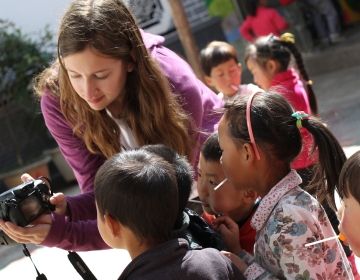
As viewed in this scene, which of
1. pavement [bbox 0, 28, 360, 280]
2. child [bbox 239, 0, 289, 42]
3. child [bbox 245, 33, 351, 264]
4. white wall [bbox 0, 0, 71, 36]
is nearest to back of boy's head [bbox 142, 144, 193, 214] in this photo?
child [bbox 245, 33, 351, 264]

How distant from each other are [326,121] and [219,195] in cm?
354

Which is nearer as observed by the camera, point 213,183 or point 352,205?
point 352,205

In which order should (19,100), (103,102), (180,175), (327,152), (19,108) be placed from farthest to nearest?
(19,108) < (19,100) < (103,102) < (327,152) < (180,175)

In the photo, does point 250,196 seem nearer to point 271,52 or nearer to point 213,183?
point 213,183

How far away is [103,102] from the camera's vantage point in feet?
6.02

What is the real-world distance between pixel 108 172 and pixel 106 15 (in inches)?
19.9

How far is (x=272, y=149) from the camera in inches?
65.2

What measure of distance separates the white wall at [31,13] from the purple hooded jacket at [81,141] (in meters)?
5.20

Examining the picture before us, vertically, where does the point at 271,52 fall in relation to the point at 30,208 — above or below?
below

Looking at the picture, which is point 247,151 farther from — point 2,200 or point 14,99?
point 14,99

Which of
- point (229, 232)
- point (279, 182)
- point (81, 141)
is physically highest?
point (81, 141)

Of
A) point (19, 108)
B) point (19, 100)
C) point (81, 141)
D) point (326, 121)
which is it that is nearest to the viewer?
point (81, 141)

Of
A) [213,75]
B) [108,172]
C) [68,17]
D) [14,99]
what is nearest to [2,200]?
→ [108,172]

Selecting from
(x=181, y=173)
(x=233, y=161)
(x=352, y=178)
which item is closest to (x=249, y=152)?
Result: (x=233, y=161)
